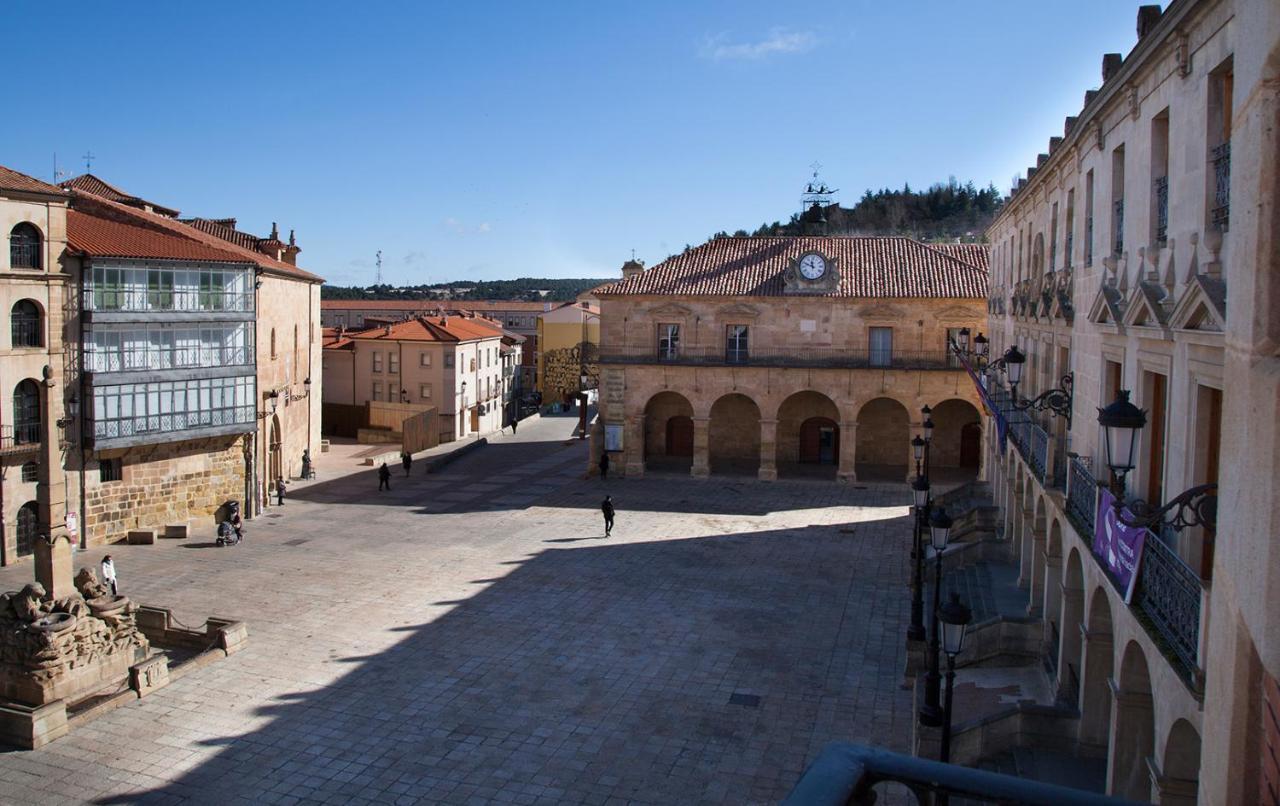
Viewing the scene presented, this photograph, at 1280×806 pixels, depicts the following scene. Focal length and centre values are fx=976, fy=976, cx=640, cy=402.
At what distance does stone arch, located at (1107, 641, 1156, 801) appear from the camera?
9.73m

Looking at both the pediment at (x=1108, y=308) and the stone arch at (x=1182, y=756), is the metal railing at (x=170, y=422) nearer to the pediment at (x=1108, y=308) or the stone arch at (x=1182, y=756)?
the pediment at (x=1108, y=308)

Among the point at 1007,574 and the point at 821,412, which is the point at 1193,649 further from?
the point at 821,412

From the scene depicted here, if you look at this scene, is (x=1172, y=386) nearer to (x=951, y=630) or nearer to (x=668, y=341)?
(x=951, y=630)

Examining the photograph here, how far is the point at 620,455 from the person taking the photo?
125 feet

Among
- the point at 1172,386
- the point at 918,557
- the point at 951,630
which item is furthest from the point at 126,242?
the point at 1172,386

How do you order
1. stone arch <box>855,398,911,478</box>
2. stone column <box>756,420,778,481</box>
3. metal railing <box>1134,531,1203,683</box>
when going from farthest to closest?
stone arch <box>855,398,911,478</box> → stone column <box>756,420,778,481</box> → metal railing <box>1134,531,1203,683</box>

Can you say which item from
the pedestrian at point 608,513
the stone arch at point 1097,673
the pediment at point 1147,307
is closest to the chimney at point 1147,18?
the pediment at point 1147,307

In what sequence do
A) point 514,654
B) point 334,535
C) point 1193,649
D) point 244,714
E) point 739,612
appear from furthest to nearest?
point 334,535 → point 739,612 → point 514,654 → point 244,714 → point 1193,649

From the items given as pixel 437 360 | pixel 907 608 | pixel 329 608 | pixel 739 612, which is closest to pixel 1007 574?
pixel 907 608

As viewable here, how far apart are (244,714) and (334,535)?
43.8 feet

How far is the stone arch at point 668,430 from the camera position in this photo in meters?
41.1

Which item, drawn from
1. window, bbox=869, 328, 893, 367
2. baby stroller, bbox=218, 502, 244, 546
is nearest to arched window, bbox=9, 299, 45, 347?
baby stroller, bbox=218, 502, 244, 546

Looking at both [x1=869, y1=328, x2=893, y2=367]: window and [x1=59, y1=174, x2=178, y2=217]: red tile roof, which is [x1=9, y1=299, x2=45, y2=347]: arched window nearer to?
[x1=59, y1=174, x2=178, y2=217]: red tile roof

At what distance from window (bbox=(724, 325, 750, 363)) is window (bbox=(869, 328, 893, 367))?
184 inches
